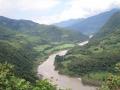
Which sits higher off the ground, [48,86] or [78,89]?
[48,86]

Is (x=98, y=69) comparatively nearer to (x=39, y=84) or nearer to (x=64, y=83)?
(x=64, y=83)

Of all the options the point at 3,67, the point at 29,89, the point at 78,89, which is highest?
the point at 3,67

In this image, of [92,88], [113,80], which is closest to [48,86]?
[113,80]

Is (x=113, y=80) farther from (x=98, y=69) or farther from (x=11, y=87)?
(x=98, y=69)

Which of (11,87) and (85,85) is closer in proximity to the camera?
(11,87)

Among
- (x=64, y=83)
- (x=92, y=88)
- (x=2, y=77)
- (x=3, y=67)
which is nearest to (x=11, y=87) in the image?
(x=2, y=77)

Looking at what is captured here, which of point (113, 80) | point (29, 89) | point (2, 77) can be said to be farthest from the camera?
point (113, 80)

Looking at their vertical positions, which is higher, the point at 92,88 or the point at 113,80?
the point at 113,80

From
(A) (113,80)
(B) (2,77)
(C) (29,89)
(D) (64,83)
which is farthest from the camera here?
(D) (64,83)

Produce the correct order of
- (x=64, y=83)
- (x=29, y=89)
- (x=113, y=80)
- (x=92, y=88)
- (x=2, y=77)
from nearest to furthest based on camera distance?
(x=2, y=77), (x=29, y=89), (x=113, y=80), (x=92, y=88), (x=64, y=83)
